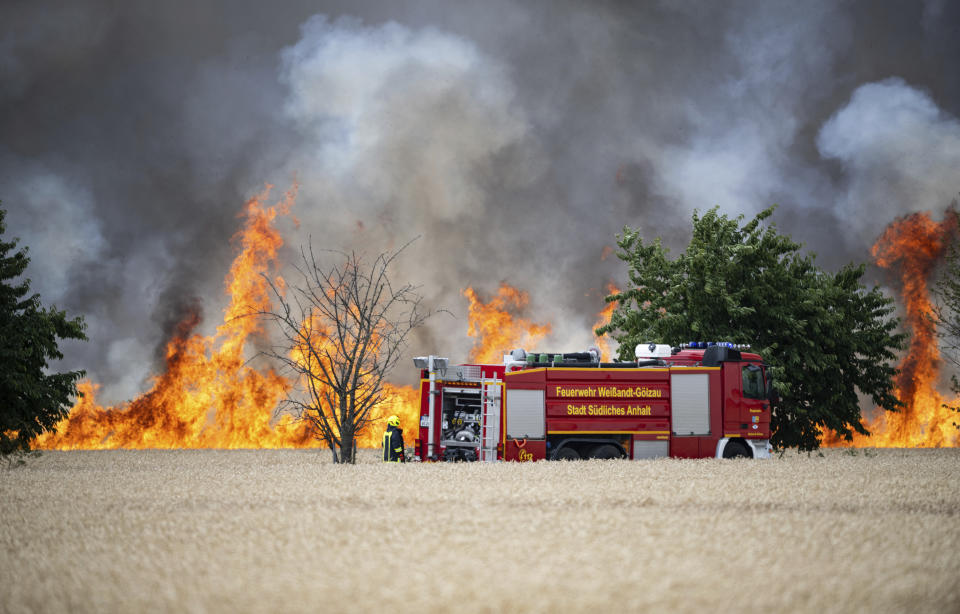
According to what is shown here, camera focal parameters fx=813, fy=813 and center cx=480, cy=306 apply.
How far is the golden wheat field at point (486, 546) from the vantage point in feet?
23.3

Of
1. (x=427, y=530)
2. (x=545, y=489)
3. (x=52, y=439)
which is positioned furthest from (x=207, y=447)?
(x=427, y=530)

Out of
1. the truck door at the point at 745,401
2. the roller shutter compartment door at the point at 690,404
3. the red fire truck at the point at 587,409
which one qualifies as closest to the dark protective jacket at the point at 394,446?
the red fire truck at the point at 587,409

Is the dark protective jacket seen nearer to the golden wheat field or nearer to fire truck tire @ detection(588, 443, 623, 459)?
fire truck tire @ detection(588, 443, 623, 459)

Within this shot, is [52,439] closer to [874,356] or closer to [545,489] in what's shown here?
[545,489]

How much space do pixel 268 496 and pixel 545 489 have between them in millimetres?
4774

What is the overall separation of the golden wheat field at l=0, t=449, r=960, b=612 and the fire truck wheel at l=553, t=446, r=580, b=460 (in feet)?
21.5

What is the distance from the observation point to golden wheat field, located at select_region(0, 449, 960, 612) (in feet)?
23.3

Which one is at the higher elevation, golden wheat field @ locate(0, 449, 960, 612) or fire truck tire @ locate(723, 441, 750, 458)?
fire truck tire @ locate(723, 441, 750, 458)

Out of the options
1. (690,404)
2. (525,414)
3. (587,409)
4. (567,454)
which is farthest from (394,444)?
(690,404)

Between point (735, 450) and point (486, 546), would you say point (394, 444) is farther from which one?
point (486, 546)

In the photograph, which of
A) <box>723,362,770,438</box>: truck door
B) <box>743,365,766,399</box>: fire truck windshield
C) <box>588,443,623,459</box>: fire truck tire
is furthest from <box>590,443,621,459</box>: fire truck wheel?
<box>743,365,766,399</box>: fire truck windshield

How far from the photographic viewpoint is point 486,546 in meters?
9.03

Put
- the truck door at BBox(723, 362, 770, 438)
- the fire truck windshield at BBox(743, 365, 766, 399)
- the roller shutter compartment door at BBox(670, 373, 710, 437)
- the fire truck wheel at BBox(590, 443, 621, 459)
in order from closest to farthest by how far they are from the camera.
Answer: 1. the fire truck wheel at BBox(590, 443, 621, 459)
2. the roller shutter compartment door at BBox(670, 373, 710, 437)
3. the truck door at BBox(723, 362, 770, 438)
4. the fire truck windshield at BBox(743, 365, 766, 399)

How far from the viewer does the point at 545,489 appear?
1434cm
